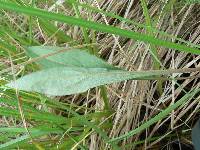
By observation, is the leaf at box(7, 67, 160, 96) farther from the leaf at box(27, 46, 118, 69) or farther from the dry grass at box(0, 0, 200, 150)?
the dry grass at box(0, 0, 200, 150)

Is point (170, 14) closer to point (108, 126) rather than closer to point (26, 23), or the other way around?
point (108, 126)

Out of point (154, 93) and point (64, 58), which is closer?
point (64, 58)

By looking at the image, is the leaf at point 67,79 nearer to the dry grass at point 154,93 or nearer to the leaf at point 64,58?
the leaf at point 64,58

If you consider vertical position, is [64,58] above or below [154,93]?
above

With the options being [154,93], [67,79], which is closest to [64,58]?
[67,79]

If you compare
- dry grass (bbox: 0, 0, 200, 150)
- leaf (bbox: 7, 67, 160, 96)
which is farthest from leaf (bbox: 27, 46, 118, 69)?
dry grass (bbox: 0, 0, 200, 150)

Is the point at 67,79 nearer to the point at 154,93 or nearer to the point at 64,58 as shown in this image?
the point at 64,58

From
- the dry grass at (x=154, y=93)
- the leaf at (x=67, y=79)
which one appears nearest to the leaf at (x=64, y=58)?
the leaf at (x=67, y=79)
